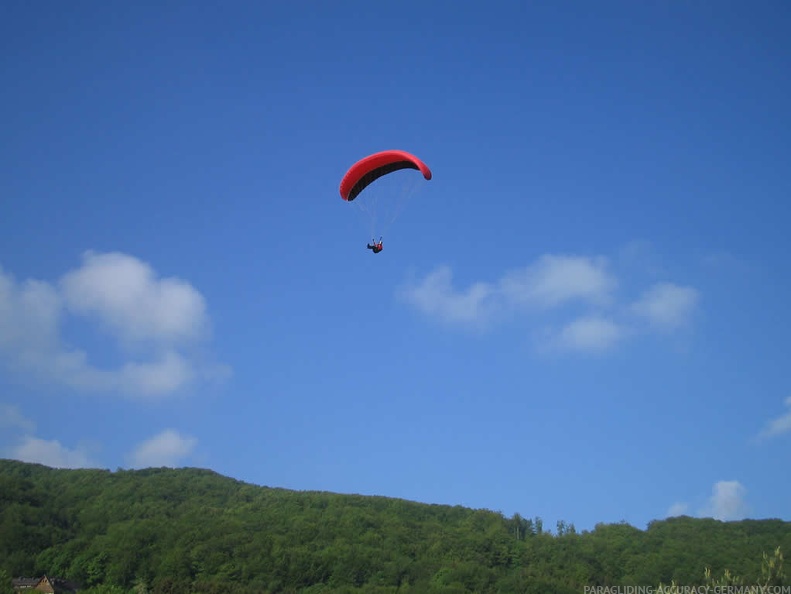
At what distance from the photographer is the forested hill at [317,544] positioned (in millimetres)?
81125

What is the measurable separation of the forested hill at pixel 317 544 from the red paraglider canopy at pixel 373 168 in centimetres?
3778

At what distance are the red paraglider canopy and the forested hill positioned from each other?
37782 millimetres

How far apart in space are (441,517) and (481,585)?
4165 cm

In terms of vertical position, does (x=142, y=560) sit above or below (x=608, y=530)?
below

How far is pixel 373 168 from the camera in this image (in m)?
40.2

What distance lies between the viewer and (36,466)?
136625 millimetres

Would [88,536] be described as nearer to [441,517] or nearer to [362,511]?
[362,511]

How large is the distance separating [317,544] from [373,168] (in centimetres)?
6438

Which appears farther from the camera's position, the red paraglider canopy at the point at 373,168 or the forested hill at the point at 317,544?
the forested hill at the point at 317,544

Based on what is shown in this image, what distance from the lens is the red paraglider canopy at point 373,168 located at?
3884cm

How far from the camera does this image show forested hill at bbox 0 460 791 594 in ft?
266

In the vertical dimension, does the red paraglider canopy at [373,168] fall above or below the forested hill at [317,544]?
above

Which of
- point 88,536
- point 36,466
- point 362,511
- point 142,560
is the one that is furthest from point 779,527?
point 36,466

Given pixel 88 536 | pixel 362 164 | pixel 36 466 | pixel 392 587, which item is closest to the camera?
pixel 362 164
